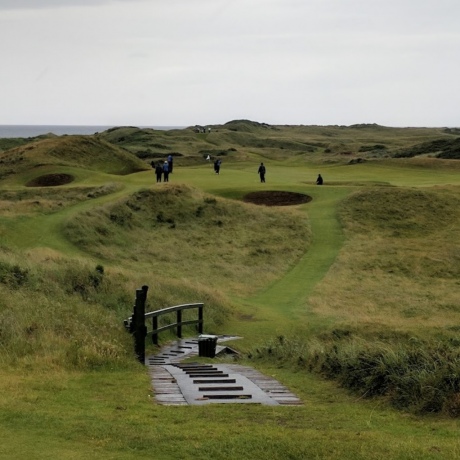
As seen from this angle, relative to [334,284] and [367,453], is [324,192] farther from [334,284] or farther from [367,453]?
[367,453]

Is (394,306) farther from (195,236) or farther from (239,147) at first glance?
(239,147)

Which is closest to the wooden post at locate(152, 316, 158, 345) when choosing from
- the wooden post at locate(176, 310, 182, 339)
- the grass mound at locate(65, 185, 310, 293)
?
the wooden post at locate(176, 310, 182, 339)

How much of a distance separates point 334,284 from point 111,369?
2192 cm

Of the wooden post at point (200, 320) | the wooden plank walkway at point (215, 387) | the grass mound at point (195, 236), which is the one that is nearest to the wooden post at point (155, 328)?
the wooden post at point (200, 320)

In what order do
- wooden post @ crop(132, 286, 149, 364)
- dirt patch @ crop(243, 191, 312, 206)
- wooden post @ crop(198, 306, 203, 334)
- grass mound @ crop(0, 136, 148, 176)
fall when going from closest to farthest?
wooden post @ crop(132, 286, 149, 364)
wooden post @ crop(198, 306, 203, 334)
dirt patch @ crop(243, 191, 312, 206)
grass mound @ crop(0, 136, 148, 176)

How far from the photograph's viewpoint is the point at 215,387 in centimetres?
1138

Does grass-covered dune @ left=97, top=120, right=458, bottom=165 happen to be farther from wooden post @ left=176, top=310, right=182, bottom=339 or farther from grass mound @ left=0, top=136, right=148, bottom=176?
wooden post @ left=176, top=310, right=182, bottom=339

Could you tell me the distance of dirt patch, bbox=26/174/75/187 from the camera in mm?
57662

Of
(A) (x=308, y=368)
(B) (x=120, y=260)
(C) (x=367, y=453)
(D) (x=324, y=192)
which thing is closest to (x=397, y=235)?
(D) (x=324, y=192)

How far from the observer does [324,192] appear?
53.9 meters

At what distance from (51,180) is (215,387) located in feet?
163

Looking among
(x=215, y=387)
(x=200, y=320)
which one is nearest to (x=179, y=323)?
(x=200, y=320)

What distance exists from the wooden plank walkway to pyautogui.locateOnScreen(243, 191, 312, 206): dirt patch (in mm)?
37290

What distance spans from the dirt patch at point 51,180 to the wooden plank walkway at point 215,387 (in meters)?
45.3
